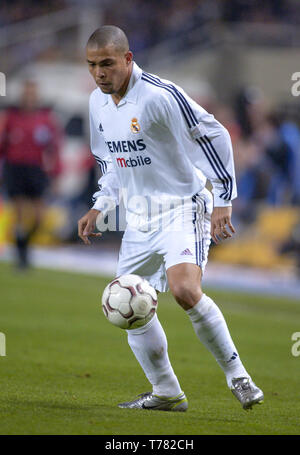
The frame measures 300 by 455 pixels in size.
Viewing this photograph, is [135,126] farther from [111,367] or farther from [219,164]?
[111,367]

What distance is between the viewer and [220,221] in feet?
17.6

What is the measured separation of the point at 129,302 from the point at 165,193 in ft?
2.42

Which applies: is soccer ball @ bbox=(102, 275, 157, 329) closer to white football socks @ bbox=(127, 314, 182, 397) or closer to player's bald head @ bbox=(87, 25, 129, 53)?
white football socks @ bbox=(127, 314, 182, 397)

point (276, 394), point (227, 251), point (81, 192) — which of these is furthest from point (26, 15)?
point (276, 394)

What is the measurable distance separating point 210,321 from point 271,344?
398cm

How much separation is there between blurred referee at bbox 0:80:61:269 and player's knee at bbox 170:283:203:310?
28.8 feet

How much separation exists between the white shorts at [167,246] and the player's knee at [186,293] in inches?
6.8

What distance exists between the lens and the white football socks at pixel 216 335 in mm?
5309

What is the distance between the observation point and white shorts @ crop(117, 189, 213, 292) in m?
5.40

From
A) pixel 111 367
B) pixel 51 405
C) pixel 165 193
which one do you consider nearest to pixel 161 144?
pixel 165 193
